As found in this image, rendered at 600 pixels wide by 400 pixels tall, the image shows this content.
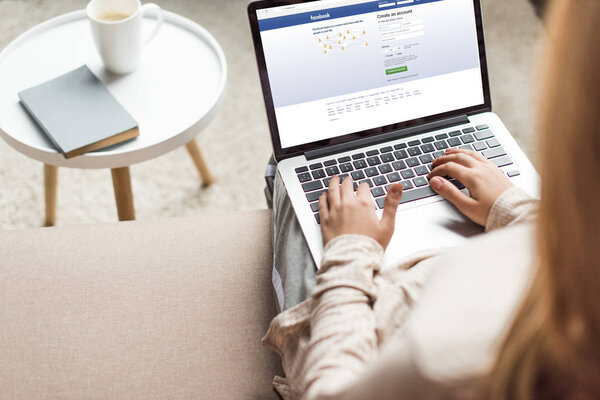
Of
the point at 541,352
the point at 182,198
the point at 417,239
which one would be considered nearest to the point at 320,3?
the point at 417,239

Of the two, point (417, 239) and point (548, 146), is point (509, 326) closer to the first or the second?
point (548, 146)

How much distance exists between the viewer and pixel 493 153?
877 mm

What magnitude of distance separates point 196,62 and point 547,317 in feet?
3.10

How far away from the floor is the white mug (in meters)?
0.47

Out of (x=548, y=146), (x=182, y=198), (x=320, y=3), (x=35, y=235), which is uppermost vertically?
(x=320, y=3)

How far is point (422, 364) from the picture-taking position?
0.38 meters

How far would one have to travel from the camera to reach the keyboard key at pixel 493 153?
0.87 meters

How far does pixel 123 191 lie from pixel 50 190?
295mm

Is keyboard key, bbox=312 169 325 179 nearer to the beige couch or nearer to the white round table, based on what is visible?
the beige couch

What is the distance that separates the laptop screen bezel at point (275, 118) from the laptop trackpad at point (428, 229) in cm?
16

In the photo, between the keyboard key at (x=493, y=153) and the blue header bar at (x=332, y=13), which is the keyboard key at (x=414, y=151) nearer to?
the keyboard key at (x=493, y=153)

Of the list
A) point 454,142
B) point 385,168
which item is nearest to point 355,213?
point 385,168

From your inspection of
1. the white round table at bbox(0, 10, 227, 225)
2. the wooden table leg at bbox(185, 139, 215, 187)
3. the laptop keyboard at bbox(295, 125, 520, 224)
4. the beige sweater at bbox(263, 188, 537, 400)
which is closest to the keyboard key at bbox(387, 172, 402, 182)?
the laptop keyboard at bbox(295, 125, 520, 224)

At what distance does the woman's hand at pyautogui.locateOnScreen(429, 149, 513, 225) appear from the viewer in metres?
0.75
